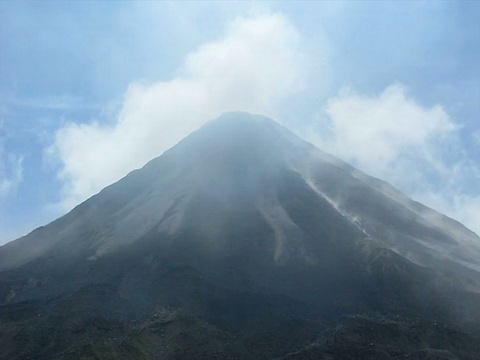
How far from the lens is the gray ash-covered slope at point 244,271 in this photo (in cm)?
7038

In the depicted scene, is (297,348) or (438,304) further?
(438,304)

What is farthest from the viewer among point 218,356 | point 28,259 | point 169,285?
point 28,259

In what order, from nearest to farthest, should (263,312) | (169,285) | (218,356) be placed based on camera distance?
(218,356) → (263,312) → (169,285)

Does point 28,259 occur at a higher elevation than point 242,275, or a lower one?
higher

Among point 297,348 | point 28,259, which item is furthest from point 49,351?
point 28,259

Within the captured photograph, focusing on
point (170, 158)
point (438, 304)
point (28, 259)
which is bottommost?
point (438, 304)

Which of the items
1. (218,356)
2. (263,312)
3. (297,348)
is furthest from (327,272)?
(218,356)

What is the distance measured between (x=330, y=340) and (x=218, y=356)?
14190 mm

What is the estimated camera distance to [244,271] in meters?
90.5

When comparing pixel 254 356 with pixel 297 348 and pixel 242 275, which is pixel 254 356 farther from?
pixel 242 275

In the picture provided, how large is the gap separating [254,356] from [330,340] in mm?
9775

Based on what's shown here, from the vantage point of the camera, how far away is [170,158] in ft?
479

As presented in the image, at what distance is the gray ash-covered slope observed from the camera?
70375 millimetres

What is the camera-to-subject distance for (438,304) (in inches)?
3196
